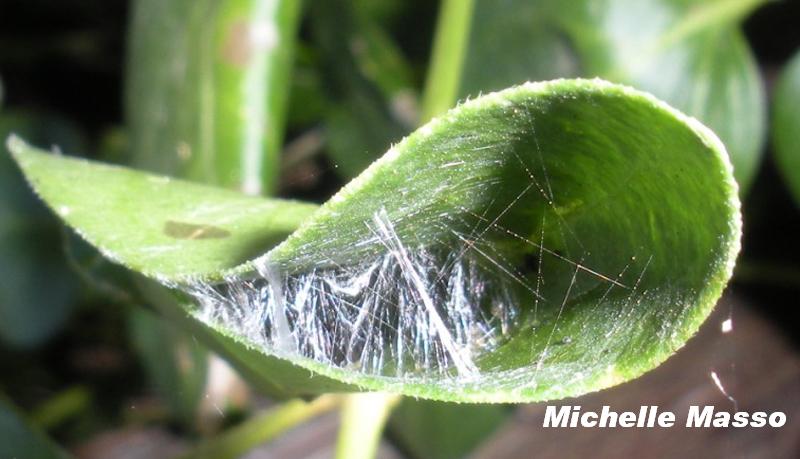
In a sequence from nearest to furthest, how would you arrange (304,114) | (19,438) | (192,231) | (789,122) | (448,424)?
(192,231), (19,438), (789,122), (448,424), (304,114)

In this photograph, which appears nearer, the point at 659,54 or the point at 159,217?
the point at 159,217

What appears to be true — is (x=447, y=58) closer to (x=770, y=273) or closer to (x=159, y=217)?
(x=159, y=217)

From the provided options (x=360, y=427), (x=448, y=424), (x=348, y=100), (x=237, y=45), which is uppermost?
(x=237, y=45)

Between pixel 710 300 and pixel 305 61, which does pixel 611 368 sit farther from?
pixel 305 61

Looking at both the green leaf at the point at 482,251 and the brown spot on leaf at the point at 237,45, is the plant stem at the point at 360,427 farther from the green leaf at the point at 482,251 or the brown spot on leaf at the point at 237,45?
the brown spot on leaf at the point at 237,45

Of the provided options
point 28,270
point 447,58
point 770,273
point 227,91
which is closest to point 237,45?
point 227,91

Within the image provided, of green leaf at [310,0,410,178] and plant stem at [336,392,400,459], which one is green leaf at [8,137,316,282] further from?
green leaf at [310,0,410,178]

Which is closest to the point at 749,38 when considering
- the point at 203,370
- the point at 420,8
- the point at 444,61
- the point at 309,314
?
the point at 420,8
